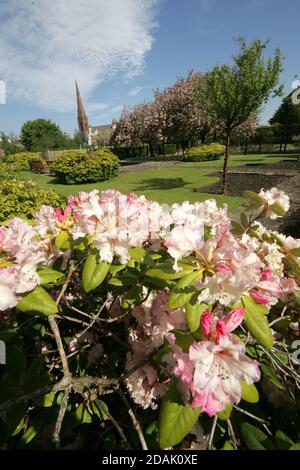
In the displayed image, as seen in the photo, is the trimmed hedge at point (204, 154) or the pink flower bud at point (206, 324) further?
the trimmed hedge at point (204, 154)

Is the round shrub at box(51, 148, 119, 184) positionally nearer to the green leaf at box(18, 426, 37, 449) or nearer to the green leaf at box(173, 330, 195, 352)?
the green leaf at box(18, 426, 37, 449)

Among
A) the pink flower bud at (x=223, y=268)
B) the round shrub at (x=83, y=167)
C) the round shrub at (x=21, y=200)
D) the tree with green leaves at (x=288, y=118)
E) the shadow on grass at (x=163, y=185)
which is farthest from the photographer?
the tree with green leaves at (x=288, y=118)

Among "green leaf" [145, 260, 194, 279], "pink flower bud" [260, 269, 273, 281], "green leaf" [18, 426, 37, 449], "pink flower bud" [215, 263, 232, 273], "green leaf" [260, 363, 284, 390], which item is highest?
"pink flower bud" [215, 263, 232, 273]

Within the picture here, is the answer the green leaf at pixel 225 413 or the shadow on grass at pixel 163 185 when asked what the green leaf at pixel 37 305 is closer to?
the green leaf at pixel 225 413

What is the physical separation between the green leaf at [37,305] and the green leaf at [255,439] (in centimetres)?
88

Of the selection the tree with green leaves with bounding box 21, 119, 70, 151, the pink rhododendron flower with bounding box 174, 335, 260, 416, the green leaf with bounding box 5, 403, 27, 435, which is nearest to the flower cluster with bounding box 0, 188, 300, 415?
the pink rhododendron flower with bounding box 174, 335, 260, 416

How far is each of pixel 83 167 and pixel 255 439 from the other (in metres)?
15.9

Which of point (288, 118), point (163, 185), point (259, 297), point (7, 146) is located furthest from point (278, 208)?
point (7, 146)

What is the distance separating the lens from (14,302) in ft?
3.36

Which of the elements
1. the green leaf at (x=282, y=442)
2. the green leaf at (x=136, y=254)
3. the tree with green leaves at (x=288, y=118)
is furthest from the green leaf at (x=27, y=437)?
the tree with green leaves at (x=288, y=118)

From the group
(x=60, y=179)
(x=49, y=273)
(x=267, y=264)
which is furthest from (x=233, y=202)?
(x=60, y=179)

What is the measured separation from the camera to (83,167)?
52.1ft

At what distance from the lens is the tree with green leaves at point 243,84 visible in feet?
31.2

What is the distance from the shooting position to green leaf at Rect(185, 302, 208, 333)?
976 mm
